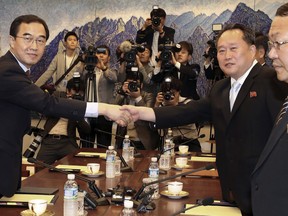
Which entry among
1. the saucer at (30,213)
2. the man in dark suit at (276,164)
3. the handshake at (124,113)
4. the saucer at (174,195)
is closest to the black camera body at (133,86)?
the handshake at (124,113)

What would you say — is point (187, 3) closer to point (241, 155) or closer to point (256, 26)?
point (256, 26)

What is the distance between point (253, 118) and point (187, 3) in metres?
4.31

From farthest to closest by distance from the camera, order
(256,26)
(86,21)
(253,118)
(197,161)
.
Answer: (86,21), (256,26), (197,161), (253,118)

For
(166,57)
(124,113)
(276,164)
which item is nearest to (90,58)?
(166,57)

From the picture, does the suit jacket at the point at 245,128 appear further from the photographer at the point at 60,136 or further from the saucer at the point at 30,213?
the photographer at the point at 60,136

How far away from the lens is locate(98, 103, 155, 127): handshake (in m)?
2.99

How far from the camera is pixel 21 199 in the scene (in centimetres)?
229

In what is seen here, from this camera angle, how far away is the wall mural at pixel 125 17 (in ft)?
20.9

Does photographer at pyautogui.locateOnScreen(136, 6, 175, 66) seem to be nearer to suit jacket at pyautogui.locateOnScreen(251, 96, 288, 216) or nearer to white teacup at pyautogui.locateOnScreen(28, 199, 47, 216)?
white teacup at pyautogui.locateOnScreen(28, 199, 47, 216)

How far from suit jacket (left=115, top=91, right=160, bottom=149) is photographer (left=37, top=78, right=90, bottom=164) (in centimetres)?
44

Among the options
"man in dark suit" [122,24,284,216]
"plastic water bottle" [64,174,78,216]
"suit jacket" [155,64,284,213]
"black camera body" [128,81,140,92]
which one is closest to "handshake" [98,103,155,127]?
"man in dark suit" [122,24,284,216]

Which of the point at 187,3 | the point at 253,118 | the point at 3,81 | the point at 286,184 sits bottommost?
the point at 286,184

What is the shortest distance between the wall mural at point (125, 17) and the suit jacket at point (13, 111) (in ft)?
13.4

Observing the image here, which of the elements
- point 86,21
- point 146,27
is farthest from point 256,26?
point 86,21
